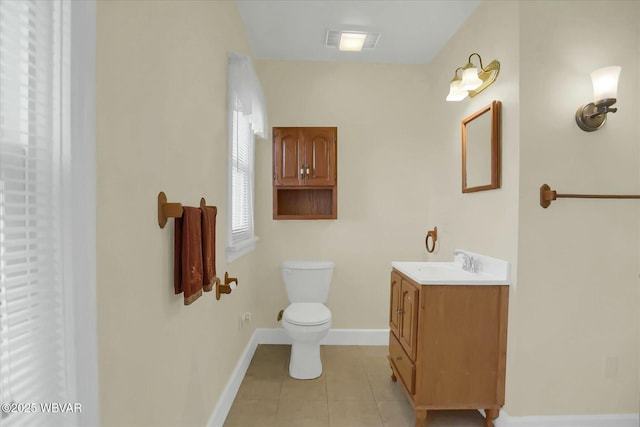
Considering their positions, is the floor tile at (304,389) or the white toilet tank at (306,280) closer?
the floor tile at (304,389)

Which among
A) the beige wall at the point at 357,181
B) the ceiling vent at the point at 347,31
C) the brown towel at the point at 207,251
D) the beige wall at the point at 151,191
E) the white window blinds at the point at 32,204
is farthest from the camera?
the beige wall at the point at 357,181

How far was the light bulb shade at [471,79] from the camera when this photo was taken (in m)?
1.92

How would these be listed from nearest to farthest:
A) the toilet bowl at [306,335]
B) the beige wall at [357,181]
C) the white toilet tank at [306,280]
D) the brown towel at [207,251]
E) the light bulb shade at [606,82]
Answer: the brown towel at [207,251] < the light bulb shade at [606,82] < the toilet bowl at [306,335] < the white toilet tank at [306,280] < the beige wall at [357,181]

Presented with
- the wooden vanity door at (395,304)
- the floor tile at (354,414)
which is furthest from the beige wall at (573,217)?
the floor tile at (354,414)

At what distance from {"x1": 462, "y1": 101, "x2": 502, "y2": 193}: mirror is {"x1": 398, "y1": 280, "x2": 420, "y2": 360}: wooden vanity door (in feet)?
2.59

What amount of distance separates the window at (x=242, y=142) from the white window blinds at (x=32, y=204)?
1254 mm

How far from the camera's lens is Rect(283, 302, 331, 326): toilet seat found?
7.34 ft

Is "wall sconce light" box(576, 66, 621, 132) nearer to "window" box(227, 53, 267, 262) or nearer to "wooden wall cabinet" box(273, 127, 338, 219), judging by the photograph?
"wooden wall cabinet" box(273, 127, 338, 219)

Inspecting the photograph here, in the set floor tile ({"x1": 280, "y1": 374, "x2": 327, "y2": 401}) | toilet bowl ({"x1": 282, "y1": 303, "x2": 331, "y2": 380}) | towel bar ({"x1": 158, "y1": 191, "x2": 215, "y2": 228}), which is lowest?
floor tile ({"x1": 280, "y1": 374, "x2": 327, "y2": 401})

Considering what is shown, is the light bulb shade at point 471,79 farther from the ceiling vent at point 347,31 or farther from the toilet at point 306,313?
the toilet at point 306,313

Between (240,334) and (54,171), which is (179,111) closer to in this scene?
(54,171)

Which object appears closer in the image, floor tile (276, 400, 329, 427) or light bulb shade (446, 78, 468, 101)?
floor tile (276, 400, 329, 427)

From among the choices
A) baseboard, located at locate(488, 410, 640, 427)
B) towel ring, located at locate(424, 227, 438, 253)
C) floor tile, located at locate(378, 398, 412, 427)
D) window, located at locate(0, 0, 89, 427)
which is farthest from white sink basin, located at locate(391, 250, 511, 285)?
window, located at locate(0, 0, 89, 427)

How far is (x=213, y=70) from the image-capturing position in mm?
1684
